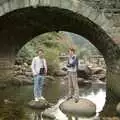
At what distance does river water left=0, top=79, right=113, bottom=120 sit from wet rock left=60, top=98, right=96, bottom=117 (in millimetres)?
185

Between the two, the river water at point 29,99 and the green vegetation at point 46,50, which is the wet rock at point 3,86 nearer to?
the river water at point 29,99

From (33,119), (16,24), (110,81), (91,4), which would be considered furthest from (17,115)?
(16,24)

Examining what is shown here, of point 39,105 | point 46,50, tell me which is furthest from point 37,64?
point 46,50

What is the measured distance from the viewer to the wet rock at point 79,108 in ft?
41.2

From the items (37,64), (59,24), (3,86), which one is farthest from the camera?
(59,24)

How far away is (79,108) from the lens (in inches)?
495

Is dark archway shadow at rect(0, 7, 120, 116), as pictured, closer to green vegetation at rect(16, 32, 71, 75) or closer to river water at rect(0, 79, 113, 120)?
river water at rect(0, 79, 113, 120)

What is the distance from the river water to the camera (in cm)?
1244

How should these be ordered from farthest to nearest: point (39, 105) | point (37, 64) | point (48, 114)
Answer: point (37, 64) < point (39, 105) < point (48, 114)

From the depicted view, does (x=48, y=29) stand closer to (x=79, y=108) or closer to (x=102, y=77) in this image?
(x=102, y=77)

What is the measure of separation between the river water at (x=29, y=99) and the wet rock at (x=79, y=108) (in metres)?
0.18

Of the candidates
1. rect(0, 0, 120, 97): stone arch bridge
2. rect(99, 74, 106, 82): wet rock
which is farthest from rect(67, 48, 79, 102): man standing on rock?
rect(99, 74, 106, 82): wet rock

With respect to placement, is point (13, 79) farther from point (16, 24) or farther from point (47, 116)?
point (47, 116)

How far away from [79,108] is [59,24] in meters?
8.59
